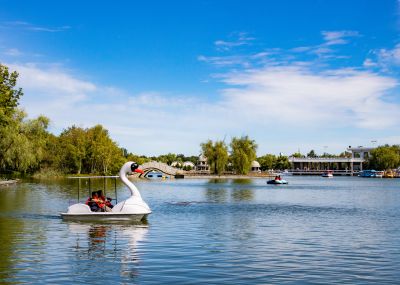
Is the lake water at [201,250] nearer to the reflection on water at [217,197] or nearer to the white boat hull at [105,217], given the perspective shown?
the white boat hull at [105,217]

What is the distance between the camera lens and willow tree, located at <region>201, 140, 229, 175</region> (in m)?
168

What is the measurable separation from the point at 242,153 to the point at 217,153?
30.0ft

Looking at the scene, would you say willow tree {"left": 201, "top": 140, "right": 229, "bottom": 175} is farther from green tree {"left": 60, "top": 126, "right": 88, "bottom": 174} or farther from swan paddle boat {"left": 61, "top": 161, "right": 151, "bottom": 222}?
swan paddle boat {"left": 61, "top": 161, "right": 151, "bottom": 222}

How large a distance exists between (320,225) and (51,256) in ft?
69.2

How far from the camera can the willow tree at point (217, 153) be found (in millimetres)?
167750

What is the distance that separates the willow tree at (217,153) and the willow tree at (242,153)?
3.69 metres

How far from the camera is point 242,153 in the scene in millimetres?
171000

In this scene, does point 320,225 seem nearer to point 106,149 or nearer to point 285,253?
point 285,253

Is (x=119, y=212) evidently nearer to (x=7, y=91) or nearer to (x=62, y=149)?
(x=7, y=91)

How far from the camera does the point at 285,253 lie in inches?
963

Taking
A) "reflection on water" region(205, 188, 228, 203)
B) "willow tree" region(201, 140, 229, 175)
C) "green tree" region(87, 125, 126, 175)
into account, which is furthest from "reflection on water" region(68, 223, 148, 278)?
"willow tree" region(201, 140, 229, 175)

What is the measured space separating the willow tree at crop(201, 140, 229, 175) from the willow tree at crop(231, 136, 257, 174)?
369cm

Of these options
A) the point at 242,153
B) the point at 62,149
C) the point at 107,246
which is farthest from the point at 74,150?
the point at 107,246

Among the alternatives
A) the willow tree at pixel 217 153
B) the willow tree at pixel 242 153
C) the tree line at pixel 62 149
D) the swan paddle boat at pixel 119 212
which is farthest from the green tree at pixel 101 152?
the swan paddle boat at pixel 119 212
